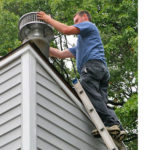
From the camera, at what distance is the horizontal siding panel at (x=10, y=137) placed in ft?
12.9

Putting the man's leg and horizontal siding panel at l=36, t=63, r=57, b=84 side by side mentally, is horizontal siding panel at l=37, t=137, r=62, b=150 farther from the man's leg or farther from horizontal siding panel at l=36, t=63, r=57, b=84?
the man's leg

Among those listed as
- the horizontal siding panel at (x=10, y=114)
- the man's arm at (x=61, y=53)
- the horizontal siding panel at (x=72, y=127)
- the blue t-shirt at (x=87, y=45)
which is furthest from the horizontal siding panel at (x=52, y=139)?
the man's arm at (x=61, y=53)

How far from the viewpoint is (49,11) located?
14.4 meters

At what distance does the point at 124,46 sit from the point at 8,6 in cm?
489

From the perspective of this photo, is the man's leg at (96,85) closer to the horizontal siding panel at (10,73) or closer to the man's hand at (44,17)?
the man's hand at (44,17)

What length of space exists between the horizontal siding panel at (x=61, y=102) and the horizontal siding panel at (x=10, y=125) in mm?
419

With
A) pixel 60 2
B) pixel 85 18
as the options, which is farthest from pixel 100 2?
pixel 85 18

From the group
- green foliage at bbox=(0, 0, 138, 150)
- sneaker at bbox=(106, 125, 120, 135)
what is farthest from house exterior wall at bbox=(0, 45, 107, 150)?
green foliage at bbox=(0, 0, 138, 150)

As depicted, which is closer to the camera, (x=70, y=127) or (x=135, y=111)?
(x=70, y=127)

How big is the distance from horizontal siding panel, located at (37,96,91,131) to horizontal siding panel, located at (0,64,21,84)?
1.42ft

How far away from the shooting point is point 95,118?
489 cm

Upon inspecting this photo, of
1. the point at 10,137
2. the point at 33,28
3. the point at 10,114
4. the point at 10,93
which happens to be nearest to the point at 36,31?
the point at 33,28

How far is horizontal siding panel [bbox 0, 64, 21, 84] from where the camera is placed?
4.39 metres

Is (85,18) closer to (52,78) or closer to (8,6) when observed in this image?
(52,78)
